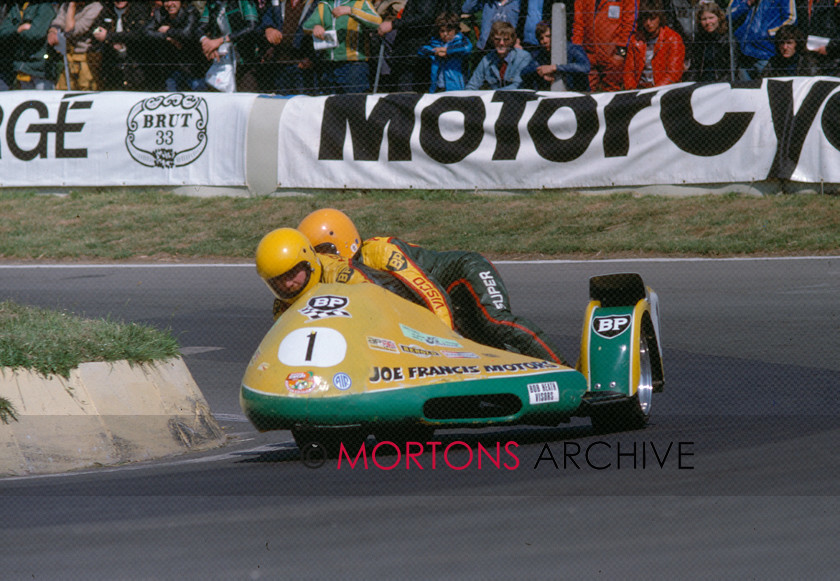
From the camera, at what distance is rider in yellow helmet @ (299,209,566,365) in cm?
608

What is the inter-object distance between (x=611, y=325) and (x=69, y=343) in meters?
2.63

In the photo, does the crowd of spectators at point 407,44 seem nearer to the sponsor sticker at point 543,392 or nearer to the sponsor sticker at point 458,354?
the sponsor sticker at point 543,392

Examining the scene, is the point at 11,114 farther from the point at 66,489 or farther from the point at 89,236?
the point at 66,489

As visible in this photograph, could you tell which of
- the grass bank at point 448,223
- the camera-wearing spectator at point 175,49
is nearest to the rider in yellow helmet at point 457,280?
the grass bank at point 448,223

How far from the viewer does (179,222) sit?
1616cm

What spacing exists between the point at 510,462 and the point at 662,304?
214 inches

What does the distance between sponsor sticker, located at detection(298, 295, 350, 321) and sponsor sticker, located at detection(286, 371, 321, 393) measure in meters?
0.29

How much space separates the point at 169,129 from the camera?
16.8 metres

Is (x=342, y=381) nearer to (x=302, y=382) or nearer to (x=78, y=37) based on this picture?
(x=302, y=382)

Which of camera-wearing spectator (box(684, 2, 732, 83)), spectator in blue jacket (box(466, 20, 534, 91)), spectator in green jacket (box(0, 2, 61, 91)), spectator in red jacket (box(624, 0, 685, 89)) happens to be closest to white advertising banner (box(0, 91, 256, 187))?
spectator in green jacket (box(0, 2, 61, 91))

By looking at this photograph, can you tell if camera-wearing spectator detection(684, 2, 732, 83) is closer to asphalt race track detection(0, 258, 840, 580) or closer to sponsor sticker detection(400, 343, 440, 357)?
asphalt race track detection(0, 258, 840, 580)

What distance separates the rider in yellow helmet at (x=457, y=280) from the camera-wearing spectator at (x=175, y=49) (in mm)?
12208

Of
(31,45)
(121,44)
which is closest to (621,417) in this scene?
(121,44)

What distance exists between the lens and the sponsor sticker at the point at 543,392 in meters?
5.46
